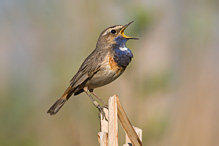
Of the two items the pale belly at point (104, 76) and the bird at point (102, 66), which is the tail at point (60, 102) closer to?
the bird at point (102, 66)

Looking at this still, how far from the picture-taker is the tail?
13.0 ft

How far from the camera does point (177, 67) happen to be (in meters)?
3.94

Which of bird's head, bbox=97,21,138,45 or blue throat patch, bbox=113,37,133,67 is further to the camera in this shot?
bird's head, bbox=97,21,138,45

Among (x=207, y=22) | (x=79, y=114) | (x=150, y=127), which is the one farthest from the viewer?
(x=79, y=114)

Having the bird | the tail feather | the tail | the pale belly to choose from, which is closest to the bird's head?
the bird

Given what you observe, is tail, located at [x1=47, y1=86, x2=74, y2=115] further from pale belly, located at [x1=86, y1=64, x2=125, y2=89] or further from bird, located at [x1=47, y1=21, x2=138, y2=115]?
pale belly, located at [x1=86, y1=64, x2=125, y2=89]

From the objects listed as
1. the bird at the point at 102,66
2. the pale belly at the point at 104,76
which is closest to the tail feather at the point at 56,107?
the bird at the point at 102,66

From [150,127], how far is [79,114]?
808mm

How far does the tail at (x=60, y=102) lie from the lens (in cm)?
396

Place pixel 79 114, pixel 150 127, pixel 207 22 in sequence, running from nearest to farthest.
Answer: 1. pixel 150 127
2. pixel 207 22
3. pixel 79 114

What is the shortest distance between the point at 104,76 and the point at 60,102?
48 cm

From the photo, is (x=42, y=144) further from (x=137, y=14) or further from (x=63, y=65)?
(x=137, y=14)

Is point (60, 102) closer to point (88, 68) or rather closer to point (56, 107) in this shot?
point (56, 107)

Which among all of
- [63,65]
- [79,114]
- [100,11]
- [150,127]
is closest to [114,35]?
[100,11]
